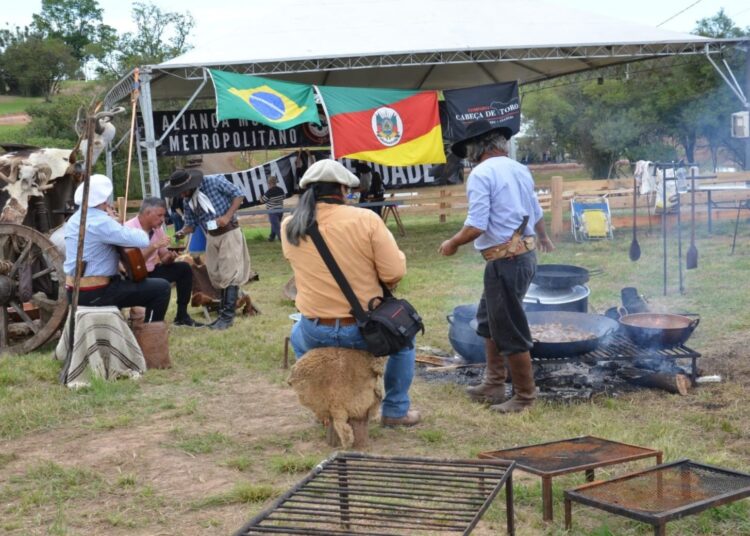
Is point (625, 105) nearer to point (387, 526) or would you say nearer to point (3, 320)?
point (3, 320)

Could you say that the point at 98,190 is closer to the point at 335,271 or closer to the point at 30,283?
the point at 30,283

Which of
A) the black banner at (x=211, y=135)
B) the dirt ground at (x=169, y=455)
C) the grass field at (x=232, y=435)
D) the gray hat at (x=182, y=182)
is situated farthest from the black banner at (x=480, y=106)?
the dirt ground at (x=169, y=455)

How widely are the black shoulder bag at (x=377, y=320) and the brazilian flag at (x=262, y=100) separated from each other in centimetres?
841

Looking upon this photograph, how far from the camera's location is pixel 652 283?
9.87 metres

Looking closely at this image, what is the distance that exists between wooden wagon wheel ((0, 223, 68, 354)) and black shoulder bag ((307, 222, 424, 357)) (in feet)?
12.0

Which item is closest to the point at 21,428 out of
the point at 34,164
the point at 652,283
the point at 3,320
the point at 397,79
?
the point at 3,320

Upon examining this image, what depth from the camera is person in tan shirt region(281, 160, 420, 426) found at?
4434 millimetres

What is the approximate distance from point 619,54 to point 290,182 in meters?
6.59

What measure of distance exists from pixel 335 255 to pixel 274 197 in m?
11.6

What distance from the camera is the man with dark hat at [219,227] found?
8.41 meters

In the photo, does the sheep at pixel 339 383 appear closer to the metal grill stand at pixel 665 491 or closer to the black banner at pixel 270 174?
the metal grill stand at pixel 665 491

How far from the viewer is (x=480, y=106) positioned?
14844mm

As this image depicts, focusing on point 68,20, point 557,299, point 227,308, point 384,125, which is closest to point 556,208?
point 384,125

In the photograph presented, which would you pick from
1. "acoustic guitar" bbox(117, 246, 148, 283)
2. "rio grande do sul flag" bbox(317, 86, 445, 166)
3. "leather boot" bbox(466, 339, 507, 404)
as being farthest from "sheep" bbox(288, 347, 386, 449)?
"rio grande do sul flag" bbox(317, 86, 445, 166)
